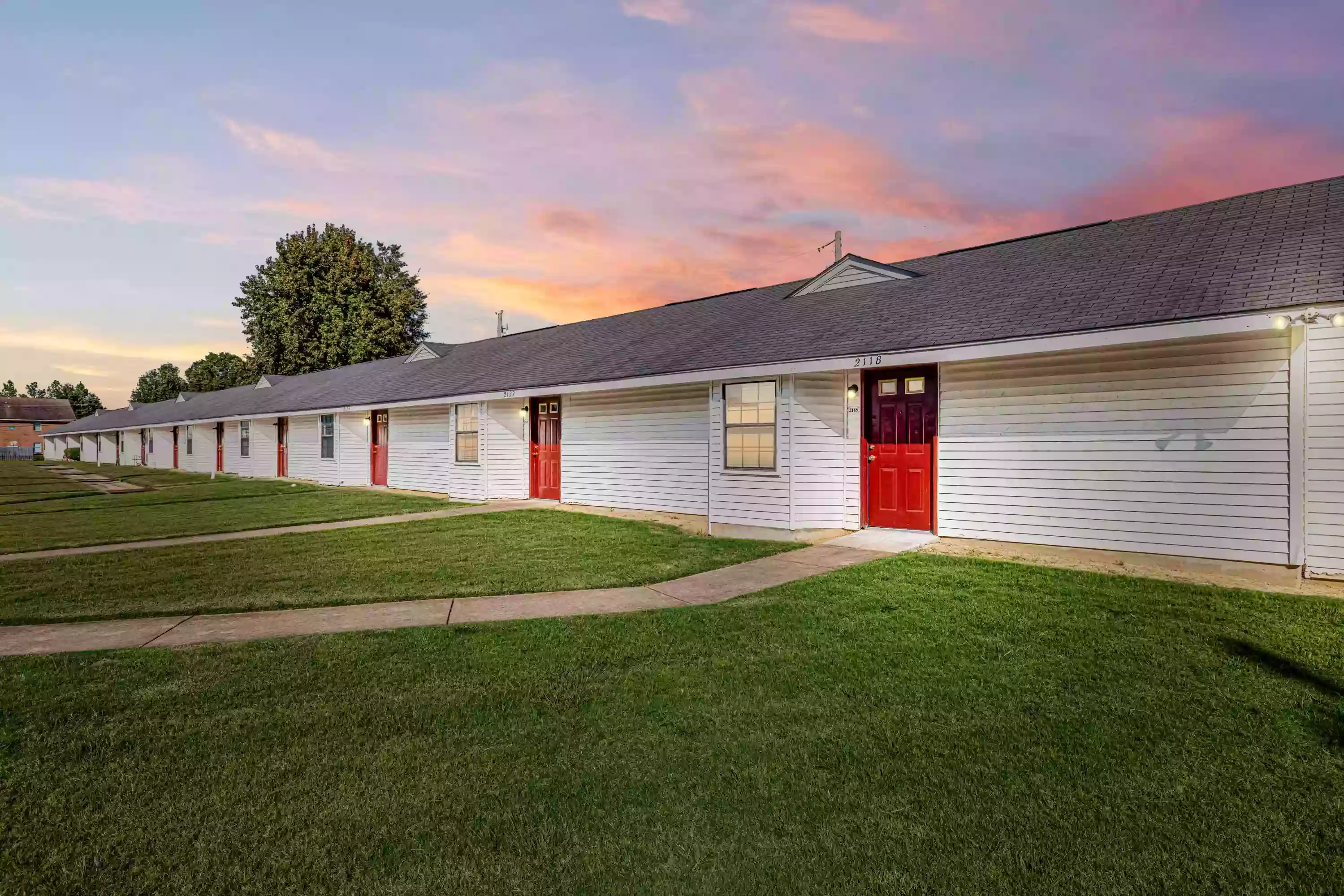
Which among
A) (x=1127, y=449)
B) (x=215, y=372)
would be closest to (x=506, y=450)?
(x=1127, y=449)

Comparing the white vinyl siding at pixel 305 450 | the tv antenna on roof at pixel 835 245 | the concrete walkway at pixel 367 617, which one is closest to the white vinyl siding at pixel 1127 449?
the concrete walkway at pixel 367 617

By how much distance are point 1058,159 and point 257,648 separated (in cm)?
1566

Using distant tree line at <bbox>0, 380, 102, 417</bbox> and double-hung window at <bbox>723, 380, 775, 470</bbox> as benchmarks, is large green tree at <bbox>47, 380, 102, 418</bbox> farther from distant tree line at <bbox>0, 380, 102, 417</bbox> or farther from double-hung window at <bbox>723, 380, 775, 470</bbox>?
double-hung window at <bbox>723, 380, 775, 470</bbox>

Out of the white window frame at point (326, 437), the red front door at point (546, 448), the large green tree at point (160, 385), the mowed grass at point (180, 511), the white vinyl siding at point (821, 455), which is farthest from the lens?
the large green tree at point (160, 385)

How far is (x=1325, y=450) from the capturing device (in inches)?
269

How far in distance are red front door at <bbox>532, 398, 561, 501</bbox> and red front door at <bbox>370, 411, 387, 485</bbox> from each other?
7573 mm

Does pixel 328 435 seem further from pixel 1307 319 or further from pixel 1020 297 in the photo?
pixel 1307 319

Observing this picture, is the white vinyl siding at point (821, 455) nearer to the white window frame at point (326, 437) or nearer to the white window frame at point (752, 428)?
the white window frame at point (752, 428)

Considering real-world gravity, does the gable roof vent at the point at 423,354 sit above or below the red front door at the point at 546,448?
above

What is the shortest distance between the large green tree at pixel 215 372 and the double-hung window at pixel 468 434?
64.7 metres

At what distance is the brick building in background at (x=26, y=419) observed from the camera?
88500mm

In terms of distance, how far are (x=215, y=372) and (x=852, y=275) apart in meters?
79.4

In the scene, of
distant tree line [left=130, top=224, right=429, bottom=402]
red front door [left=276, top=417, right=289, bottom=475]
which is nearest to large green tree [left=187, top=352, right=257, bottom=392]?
distant tree line [left=130, top=224, right=429, bottom=402]

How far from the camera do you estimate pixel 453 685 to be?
13.6ft
